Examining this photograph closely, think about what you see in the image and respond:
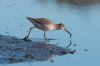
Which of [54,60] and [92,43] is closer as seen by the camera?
[54,60]

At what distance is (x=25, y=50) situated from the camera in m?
13.0

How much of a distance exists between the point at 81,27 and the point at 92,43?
256 centimetres

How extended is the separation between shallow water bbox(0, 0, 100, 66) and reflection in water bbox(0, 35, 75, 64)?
0.36 metres

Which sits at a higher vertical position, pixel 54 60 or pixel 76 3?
pixel 76 3

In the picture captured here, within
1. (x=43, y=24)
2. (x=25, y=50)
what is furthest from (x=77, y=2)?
(x=25, y=50)

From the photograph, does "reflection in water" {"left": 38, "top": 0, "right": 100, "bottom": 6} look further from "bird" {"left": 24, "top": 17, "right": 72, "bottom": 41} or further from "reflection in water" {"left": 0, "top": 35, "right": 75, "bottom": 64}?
"reflection in water" {"left": 0, "top": 35, "right": 75, "bottom": 64}

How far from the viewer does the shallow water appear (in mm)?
12503

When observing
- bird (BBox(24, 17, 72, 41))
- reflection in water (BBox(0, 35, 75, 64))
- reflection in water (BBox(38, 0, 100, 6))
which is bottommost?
reflection in water (BBox(0, 35, 75, 64))

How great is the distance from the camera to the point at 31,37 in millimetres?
14727

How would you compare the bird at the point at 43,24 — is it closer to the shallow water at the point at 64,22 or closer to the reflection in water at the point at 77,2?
the shallow water at the point at 64,22

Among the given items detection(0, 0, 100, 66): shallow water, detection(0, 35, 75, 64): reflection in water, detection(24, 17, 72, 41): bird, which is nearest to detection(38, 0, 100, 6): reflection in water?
detection(0, 0, 100, 66): shallow water

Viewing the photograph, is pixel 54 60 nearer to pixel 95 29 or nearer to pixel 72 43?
pixel 72 43

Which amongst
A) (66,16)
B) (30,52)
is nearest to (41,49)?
(30,52)

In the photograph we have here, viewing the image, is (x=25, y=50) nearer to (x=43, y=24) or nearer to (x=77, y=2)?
(x=43, y=24)
